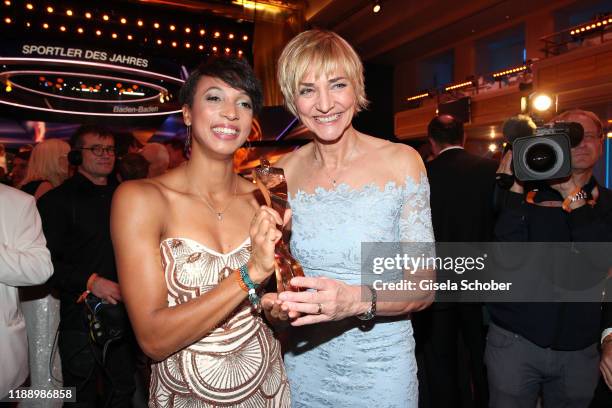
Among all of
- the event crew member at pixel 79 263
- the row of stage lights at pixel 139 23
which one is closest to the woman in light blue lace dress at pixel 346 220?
the event crew member at pixel 79 263

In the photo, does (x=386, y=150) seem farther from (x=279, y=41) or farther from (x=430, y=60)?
(x=430, y=60)

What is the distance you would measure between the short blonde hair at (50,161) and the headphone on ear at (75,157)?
1.76 ft

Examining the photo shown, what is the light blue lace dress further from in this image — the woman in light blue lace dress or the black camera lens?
the black camera lens

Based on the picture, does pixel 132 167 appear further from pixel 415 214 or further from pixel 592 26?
pixel 592 26

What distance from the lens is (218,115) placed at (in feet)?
5.35

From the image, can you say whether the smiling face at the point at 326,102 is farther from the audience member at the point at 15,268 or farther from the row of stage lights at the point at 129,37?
the row of stage lights at the point at 129,37

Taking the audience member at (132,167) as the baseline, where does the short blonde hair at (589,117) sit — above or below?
above

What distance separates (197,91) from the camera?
1667 mm

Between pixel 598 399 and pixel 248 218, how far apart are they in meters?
1.48

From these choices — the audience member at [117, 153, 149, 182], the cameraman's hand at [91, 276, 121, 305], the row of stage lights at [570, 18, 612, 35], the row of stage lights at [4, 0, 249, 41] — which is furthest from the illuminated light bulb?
the row of stage lights at [570, 18, 612, 35]

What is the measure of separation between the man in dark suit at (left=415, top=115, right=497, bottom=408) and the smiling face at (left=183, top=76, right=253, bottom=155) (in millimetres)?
2084

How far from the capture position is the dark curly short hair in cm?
165

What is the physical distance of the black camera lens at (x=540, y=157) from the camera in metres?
2.07

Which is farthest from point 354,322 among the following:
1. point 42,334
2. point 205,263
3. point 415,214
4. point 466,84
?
point 466,84
